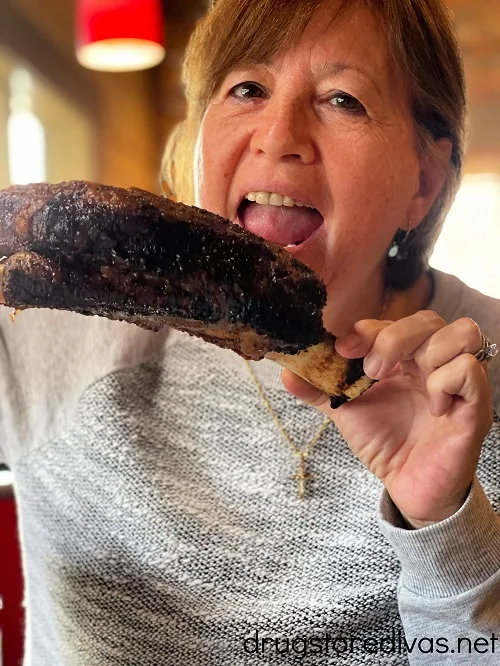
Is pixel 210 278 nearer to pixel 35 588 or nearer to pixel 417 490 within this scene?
pixel 417 490

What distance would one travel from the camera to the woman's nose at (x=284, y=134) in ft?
2.68

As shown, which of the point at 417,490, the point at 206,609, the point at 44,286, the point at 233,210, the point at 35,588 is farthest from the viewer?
the point at 35,588

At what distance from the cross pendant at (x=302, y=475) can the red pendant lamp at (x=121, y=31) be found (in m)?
1.67

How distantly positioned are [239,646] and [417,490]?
15.8 inches

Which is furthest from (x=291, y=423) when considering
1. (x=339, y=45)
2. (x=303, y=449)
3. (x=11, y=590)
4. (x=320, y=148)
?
(x=11, y=590)

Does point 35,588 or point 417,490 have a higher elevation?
point 417,490

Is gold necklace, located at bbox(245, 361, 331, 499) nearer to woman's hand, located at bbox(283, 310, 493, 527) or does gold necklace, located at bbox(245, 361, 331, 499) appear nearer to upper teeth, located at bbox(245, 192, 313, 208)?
woman's hand, located at bbox(283, 310, 493, 527)

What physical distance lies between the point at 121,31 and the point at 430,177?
149cm

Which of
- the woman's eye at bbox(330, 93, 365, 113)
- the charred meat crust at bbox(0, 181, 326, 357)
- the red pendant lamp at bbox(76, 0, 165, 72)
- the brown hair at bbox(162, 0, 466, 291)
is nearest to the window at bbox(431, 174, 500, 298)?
the red pendant lamp at bbox(76, 0, 165, 72)

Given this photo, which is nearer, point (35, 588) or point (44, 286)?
point (44, 286)

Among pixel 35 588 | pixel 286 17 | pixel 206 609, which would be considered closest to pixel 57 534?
pixel 35 588

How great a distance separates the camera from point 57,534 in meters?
1.09

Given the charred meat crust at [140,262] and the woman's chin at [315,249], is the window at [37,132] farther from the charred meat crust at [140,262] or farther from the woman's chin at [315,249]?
the charred meat crust at [140,262]

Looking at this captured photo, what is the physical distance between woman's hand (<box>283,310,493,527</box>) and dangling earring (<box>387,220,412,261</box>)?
27 centimetres
